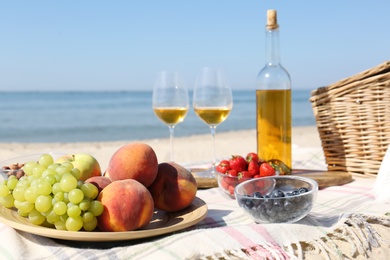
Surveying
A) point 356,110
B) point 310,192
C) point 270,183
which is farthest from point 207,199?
point 356,110

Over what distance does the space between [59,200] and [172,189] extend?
0.34 metres

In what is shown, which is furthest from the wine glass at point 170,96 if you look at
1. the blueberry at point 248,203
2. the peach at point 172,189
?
the blueberry at point 248,203

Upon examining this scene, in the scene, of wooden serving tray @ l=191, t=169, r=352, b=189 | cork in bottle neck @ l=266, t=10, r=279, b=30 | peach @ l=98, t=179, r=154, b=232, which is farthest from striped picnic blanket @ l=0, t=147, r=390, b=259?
cork in bottle neck @ l=266, t=10, r=279, b=30

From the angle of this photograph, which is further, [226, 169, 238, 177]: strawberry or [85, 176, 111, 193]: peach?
[226, 169, 238, 177]: strawberry

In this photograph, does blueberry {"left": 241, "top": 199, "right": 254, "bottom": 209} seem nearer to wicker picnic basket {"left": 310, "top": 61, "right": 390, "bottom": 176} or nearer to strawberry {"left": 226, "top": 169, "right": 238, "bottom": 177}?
strawberry {"left": 226, "top": 169, "right": 238, "bottom": 177}

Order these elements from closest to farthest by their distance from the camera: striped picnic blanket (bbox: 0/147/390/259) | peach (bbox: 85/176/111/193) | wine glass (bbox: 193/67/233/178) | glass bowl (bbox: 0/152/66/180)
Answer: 1. striped picnic blanket (bbox: 0/147/390/259)
2. peach (bbox: 85/176/111/193)
3. glass bowl (bbox: 0/152/66/180)
4. wine glass (bbox: 193/67/233/178)

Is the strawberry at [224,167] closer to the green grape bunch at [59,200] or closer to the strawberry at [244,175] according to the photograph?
the strawberry at [244,175]

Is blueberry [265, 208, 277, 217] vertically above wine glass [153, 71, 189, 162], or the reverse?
wine glass [153, 71, 189, 162]

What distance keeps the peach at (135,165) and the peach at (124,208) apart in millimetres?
104

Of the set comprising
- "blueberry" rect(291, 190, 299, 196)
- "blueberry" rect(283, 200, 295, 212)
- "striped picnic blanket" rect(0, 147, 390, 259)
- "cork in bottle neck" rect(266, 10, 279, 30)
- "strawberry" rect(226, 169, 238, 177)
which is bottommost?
"striped picnic blanket" rect(0, 147, 390, 259)

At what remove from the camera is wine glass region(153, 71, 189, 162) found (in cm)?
201

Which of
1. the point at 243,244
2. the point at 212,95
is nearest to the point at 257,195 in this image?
the point at 243,244

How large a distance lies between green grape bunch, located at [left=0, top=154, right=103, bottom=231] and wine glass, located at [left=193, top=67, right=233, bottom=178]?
2.70 ft

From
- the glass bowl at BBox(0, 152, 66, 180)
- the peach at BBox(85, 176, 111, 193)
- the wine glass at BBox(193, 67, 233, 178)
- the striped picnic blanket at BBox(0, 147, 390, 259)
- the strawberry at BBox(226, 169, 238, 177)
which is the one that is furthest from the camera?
the wine glass at BBox(193, 67, 233, 178)
